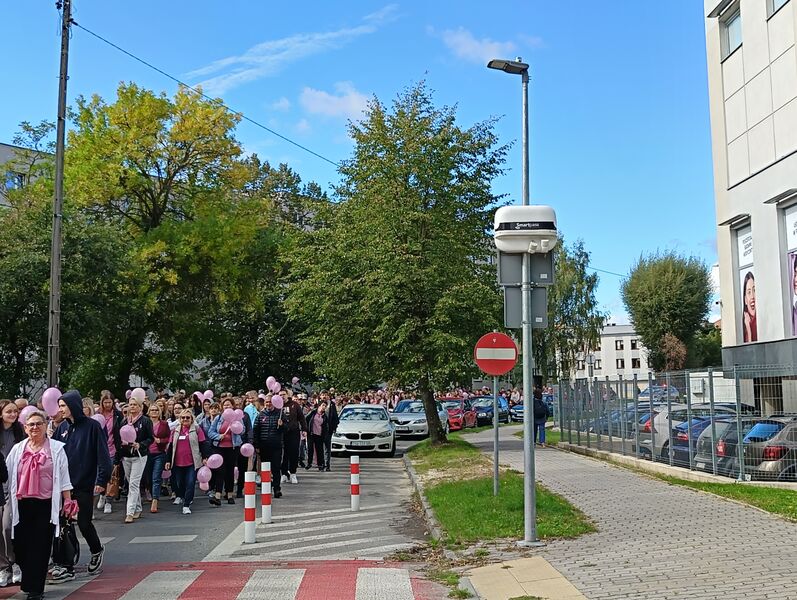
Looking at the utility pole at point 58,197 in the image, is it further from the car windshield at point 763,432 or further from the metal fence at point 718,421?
the car windshield at point 763,432

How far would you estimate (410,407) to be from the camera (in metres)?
35.0

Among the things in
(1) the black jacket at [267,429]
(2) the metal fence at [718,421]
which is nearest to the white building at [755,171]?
(2) the metal fence at [718,421]

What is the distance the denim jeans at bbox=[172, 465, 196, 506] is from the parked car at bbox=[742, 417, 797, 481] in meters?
9.21

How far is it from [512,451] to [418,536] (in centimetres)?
1361

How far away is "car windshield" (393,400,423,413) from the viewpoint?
113 feet

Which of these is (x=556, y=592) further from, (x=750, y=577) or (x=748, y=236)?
(x=748, y=236)

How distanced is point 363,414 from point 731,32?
57.1 ft

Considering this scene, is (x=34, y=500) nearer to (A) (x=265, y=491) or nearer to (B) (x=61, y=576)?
(B) (x=61, y=576)

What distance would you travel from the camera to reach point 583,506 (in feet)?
39.9

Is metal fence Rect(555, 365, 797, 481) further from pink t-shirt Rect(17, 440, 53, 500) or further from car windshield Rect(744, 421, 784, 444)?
pink t-shirt Rect(17, 440, 53, 500)

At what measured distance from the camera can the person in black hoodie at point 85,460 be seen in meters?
8.81

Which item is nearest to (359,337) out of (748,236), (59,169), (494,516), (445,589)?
(59,169)

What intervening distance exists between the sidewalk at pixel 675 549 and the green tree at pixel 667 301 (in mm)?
45313

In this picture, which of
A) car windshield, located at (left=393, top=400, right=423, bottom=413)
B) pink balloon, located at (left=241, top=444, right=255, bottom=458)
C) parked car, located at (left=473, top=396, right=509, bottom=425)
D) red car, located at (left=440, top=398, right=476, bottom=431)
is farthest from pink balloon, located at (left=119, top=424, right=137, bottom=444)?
parked car, located at (left=473, top=396, right=509, bottom=425)
